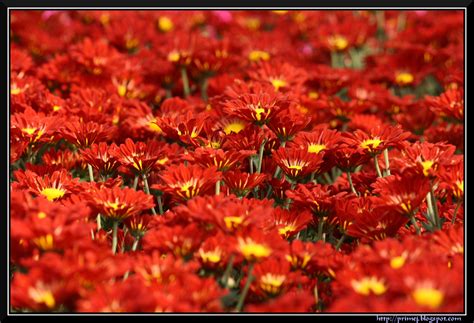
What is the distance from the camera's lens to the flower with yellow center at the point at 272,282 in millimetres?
1328

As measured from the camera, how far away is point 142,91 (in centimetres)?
233

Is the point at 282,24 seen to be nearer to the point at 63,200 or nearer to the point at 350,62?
the point at 350,62

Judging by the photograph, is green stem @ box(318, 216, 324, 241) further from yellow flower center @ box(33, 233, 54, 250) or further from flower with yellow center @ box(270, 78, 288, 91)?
flower with yellow center @ box(270, 78, 288, 91)

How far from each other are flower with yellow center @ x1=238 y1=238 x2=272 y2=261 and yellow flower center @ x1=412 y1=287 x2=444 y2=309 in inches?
10.9

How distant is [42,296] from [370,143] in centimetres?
82

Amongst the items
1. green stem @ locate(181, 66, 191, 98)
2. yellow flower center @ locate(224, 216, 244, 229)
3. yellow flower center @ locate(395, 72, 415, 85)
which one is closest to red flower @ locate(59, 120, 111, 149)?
yellow flower center @ locate(224, 216, 244, 229)

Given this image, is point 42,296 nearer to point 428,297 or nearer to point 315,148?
point 428,297

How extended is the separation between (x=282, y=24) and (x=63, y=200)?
2104 mm

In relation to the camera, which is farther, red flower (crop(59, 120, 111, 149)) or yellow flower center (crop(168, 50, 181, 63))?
yellow flower center (crop(168, 50, 181, 63))

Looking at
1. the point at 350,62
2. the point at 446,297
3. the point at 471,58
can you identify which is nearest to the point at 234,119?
the point at 471,58

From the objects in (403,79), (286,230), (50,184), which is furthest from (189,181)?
(403,79)

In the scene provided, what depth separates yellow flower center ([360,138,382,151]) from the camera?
5.49ft

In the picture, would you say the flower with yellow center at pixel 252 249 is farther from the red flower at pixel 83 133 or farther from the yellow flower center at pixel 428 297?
the red flower at pixel 83 133

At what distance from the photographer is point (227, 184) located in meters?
1.60
